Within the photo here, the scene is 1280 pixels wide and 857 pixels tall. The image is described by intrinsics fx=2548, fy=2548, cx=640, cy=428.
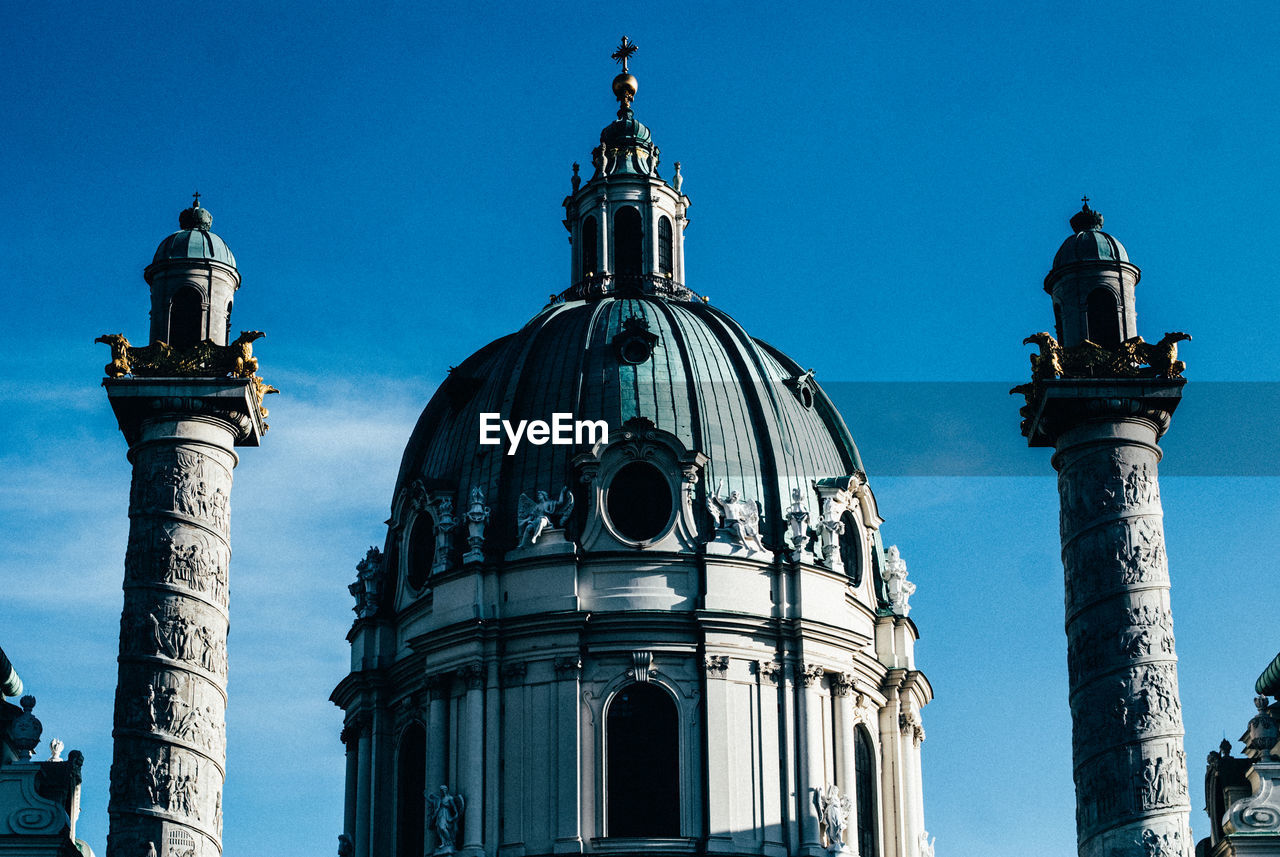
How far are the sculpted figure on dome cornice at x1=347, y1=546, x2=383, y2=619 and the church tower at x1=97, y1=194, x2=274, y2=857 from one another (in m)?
16.0

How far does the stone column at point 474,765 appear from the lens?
→ 2105 inches

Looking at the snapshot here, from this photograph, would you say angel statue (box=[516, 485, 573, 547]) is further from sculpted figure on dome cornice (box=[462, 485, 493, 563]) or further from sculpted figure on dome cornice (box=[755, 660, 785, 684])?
sculpted figure on dome cornice (box=[755, 660, 785, 684])

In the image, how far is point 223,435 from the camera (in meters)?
42.5

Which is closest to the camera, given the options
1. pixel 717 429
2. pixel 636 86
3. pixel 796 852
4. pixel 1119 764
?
pixel 1119 764

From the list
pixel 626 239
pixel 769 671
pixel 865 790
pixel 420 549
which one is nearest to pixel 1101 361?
pixel 769 671

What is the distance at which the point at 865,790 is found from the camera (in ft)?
187

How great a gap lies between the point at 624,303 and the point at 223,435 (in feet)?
65.0

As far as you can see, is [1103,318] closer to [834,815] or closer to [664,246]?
[834,815]

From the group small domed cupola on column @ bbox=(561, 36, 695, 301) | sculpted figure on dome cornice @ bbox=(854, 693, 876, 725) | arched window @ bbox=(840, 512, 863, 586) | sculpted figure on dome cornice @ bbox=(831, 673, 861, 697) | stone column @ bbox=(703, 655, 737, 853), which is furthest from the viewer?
small domed cupola on column @ bbox=(561, 36, 695, 301)

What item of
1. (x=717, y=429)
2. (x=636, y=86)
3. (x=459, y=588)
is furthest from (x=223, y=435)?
(x=636, y=86)

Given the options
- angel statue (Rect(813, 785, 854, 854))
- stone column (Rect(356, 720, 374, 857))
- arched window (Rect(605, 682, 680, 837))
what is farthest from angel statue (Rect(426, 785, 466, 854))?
angel statue (Rect(813, 785, 854, 854))

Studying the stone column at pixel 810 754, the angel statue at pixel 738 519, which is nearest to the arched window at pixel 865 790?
the stone column at pixel 810 754

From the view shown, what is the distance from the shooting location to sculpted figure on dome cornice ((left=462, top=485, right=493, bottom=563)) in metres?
55.9

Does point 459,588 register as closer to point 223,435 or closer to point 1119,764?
point 223,435
